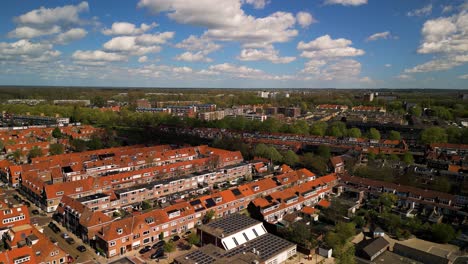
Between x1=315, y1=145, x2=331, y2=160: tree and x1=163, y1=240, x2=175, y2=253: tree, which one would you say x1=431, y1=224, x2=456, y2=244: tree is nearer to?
x1=163, y1=240, x2=175, y2=253: tree

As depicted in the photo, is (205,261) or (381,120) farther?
(381,120)

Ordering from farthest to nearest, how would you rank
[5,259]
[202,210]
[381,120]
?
1. [381,120]
2. [202,210]
3. [5,259]

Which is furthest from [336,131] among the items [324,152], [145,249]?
[145,249]

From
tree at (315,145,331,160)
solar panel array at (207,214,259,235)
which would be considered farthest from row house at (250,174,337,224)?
tree at (315,145,331,160)

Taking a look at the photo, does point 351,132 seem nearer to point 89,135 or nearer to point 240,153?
point 240,153

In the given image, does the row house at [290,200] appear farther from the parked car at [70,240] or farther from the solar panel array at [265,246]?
the parked car at [70,240]

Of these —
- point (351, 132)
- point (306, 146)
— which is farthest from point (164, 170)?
point (351, 132)

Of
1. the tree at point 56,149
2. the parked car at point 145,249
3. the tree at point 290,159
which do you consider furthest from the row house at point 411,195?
the tree at point 56,149
